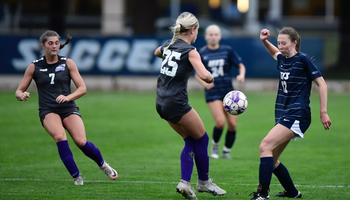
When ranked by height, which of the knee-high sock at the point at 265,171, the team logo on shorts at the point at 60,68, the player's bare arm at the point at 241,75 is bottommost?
the knee-high sock at the point at 265,171

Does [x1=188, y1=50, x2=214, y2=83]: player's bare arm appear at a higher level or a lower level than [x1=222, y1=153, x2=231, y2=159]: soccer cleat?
higher

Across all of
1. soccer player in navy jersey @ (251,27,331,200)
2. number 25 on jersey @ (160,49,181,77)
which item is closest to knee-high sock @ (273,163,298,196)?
soccer player in navy jersey @ (251,27,331,200)

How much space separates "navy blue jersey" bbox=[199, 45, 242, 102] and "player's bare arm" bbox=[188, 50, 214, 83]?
3.97 m

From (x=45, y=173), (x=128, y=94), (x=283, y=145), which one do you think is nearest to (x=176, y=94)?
(x=283, y=145)

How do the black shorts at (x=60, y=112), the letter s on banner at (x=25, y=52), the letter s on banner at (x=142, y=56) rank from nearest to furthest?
the black shorts at (x=60, y=112) → the letter s on banner at (x=142, y=56) → the letter s on banner at (x=25, y=52)

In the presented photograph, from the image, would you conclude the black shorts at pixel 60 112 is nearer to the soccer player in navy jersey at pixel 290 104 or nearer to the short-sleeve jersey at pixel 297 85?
the soccer player in navy jersey at pixel 290 104

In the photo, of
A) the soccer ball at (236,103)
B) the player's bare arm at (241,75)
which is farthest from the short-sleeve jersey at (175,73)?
the player's bare arm at (241,75)

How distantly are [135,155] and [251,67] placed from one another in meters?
11.3

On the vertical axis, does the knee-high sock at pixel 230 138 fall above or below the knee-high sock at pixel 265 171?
below

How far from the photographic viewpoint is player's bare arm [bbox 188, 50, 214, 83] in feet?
20.0

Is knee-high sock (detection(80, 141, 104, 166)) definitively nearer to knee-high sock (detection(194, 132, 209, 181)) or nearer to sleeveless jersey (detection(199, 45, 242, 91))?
knee-high sock (detection(194, 132, 209, 181))

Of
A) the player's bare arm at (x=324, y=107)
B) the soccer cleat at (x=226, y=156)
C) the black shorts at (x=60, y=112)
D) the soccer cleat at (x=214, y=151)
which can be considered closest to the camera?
the player's bare arm at (x=324, y=107)

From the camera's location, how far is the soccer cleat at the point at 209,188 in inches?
265

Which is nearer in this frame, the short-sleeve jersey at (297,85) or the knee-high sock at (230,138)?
the short-sleeve jersey at (297,85)
